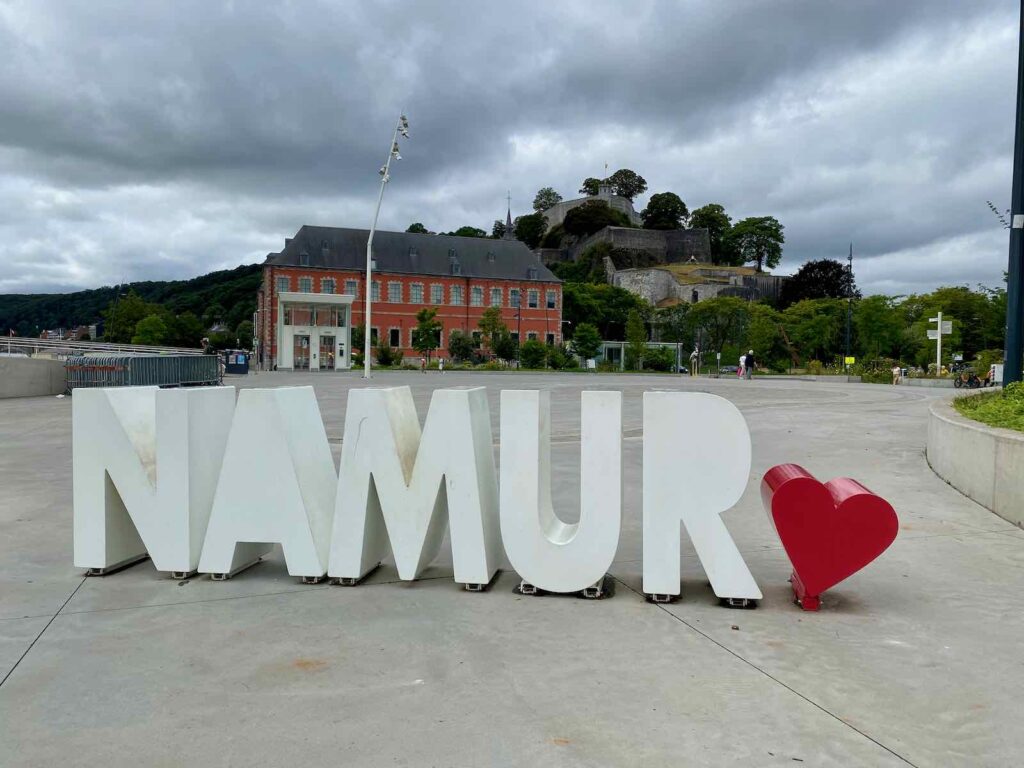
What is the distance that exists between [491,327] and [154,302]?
255 feet

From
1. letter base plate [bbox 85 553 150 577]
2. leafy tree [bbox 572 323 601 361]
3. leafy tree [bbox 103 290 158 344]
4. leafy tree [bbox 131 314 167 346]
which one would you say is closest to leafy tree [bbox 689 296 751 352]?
leafy tree [bbox 572 323 601 361]

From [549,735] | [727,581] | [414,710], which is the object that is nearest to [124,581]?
[414,710]

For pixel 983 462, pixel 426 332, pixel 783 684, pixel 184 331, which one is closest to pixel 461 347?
pixel 426 332

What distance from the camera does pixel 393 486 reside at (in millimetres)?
4543

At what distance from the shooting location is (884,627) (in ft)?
12.7

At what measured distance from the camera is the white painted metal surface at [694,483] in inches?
165

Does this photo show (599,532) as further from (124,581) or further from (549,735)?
(124,581)

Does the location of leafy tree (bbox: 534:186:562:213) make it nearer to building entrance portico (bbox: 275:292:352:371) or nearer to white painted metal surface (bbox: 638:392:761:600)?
building entrance portico (bbox: 275:292:352:371)

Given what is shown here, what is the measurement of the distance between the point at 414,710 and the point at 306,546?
1928mm

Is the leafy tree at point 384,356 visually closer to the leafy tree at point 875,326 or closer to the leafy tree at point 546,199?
the leafy tree at point 875,326

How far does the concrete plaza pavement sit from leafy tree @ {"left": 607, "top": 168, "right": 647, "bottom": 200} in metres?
129

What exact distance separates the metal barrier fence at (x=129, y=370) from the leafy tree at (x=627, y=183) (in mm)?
113010

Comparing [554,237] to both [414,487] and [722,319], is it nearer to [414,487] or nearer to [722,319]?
[722,319]

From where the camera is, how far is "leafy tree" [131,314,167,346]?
92.1 meters
